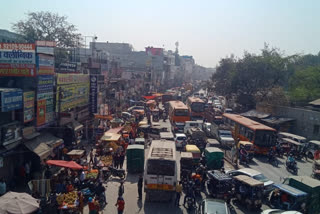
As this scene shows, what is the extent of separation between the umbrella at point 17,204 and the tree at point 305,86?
125 feet

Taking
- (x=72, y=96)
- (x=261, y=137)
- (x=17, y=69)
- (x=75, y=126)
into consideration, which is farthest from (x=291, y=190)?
(x=72, y=96)

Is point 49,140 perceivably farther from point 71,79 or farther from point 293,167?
point 293,167

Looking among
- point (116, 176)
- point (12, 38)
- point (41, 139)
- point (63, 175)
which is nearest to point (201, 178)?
point (116, 176)

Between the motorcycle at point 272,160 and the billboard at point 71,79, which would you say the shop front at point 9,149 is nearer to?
the billboard at point 71,79

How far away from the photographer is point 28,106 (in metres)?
15.1

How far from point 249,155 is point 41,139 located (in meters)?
15.0

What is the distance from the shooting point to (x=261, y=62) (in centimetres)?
4450

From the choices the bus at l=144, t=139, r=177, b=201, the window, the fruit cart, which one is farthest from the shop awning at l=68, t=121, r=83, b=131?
the window

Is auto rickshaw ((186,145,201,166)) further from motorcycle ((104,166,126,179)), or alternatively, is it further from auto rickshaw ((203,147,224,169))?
motorcycle ((104,166,126,179))

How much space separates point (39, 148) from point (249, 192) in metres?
11.3

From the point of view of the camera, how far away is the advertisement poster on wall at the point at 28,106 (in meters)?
14.8

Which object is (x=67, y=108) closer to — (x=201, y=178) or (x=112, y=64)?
(x=201, y=178)

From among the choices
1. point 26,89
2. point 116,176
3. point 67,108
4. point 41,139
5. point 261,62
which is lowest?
point 116,176

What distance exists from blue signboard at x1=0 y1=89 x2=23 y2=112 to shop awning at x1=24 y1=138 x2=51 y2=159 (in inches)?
84.0
